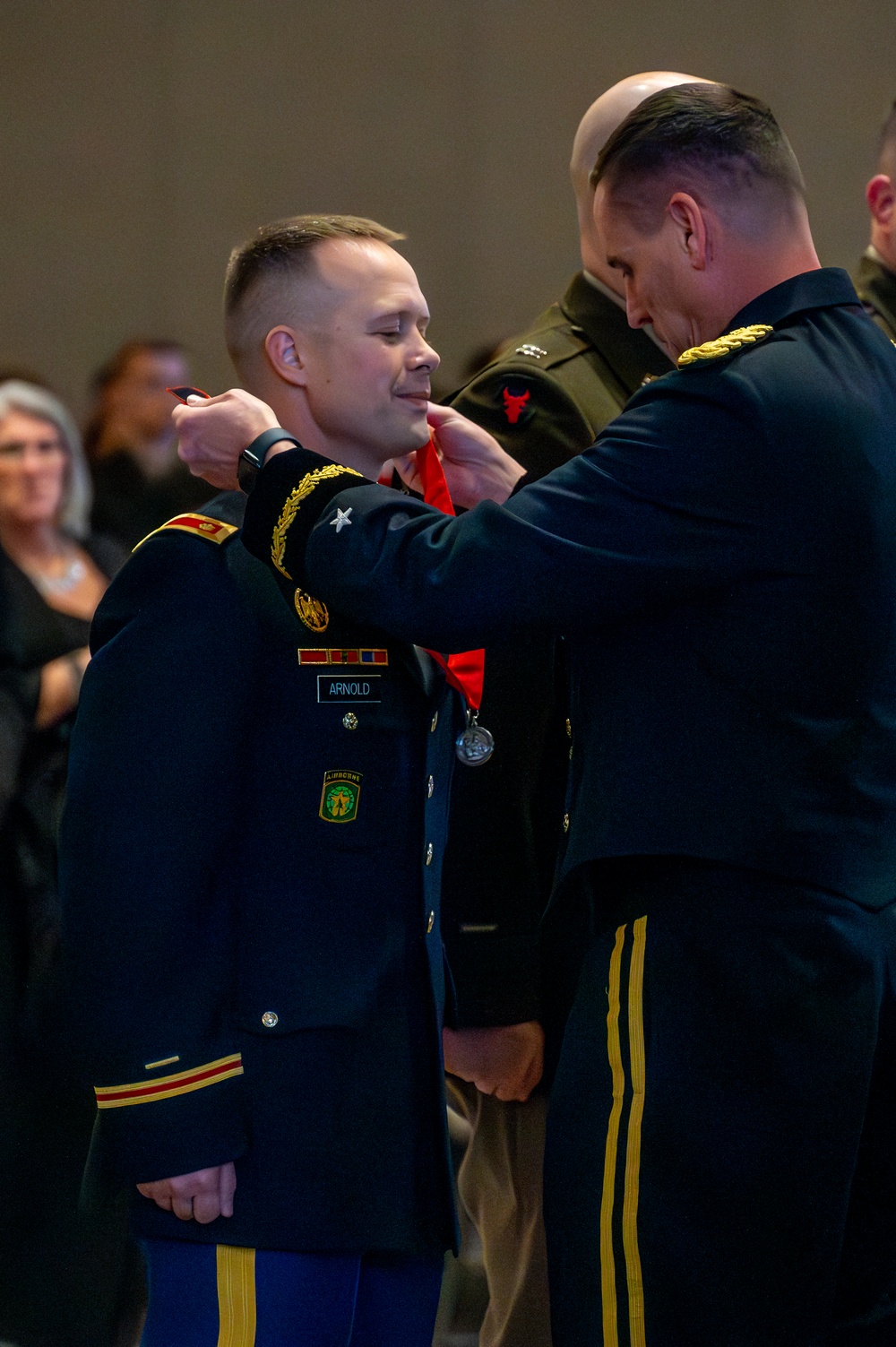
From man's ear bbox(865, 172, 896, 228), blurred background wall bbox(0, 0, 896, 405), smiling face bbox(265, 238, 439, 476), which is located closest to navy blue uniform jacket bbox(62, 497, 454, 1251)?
smiling face bbox(265, 238, 439, 476)

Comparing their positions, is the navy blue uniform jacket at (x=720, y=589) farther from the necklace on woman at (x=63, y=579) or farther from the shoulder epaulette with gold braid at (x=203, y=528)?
the necklace on woman at (x=63, y=579)

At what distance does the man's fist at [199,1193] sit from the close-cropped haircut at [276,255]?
0.83 m

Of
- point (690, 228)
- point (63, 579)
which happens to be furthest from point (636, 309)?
point (63, 579)

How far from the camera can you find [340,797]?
1.56m

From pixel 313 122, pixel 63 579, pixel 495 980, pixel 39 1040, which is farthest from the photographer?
pixel 313 122

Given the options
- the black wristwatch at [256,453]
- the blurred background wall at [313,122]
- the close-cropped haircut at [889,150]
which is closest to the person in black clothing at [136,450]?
the blurred background wall at [313,122]

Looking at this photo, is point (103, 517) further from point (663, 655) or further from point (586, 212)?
point (663, 655)

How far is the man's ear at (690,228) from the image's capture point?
1573 millimetres

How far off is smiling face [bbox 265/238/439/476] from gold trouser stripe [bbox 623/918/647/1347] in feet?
1.95

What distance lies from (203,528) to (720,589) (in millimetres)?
474

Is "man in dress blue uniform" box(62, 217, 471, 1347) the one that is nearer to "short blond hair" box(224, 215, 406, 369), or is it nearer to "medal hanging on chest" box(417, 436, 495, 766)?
"medal hanging on chest" box(417, 436, 495, 766)

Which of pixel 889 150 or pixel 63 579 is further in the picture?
pixel 63 579

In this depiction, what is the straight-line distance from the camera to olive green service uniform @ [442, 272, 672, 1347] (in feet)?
6.39

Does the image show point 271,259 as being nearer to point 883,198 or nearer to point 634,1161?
point 634,1161
